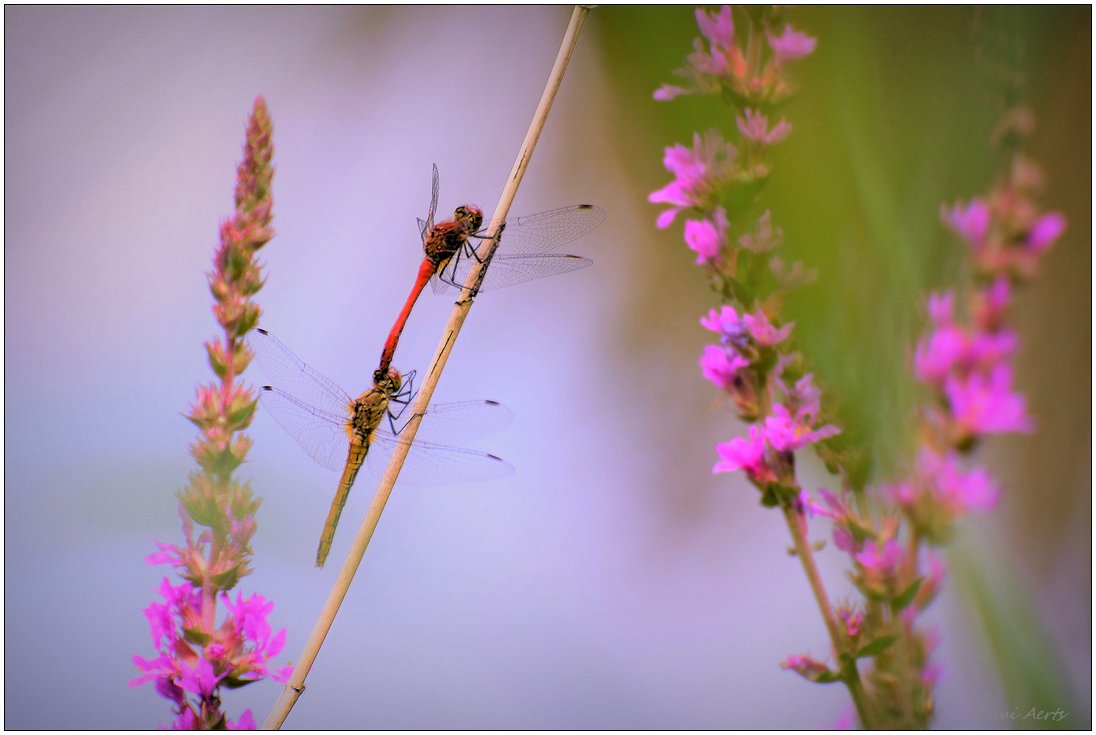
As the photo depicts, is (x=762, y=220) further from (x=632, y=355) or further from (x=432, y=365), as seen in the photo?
(x=632, y=355)

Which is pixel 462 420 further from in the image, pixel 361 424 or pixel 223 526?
pixel 223 526

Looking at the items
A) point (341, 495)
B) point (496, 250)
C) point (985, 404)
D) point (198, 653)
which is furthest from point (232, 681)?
point (985, 404)

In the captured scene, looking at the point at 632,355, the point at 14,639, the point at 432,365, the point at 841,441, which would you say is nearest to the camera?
the point at 841,441

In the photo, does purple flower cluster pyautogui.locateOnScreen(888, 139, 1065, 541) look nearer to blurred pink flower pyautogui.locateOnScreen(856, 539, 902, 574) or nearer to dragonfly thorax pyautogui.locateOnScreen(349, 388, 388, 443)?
blurred pink flower pyautogui.locateOnScreen(856, 539, 902, 574)

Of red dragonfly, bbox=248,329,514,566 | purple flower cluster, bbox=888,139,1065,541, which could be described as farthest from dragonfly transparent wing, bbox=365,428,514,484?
purple flower cluster, bbox=888,139,1065,541

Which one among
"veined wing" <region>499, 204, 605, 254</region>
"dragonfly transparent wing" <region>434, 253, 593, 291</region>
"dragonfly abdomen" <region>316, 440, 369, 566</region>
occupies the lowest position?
"dragonfly abdomen" <region>316, 440, 369, 566</region>

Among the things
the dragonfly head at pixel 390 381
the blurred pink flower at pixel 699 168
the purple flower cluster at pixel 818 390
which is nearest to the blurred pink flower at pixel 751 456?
the purple flower cluster at pixel 818 390

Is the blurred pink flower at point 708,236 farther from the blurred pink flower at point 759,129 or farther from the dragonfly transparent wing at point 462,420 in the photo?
the dragonfly transparent wing at point 462,420

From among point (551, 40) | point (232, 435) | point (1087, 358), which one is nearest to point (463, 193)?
point (551, 40)
